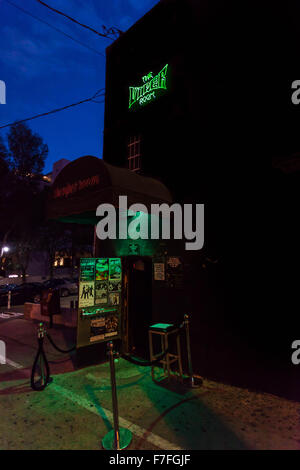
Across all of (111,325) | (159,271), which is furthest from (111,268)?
(111,325)

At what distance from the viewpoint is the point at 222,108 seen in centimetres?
579

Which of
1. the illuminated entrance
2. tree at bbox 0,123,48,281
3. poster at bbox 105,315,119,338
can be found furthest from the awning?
tree at bbox 0,123,48,281

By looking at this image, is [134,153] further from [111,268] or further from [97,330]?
[97,330]

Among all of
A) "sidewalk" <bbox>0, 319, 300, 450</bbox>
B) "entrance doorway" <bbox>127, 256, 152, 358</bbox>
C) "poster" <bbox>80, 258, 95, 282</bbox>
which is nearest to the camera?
"sidewalk" <bbox>0, 319, 300, 450</bbox>

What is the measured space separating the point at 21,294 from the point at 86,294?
39.4ft

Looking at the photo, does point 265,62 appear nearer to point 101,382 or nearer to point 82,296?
point 82,296

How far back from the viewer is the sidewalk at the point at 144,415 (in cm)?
353

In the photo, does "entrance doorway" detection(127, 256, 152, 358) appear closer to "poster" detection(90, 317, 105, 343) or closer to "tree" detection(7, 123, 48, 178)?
"poster" detection(90, 317, 105, 343)

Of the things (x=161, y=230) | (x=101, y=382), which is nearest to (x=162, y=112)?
(x=161, y=230)

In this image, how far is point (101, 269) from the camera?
6.54m

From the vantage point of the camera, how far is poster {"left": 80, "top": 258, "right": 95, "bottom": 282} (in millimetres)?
6207

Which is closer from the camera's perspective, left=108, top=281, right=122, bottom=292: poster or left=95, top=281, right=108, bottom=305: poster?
left=95, top=281, right=108, bottom=305: poster

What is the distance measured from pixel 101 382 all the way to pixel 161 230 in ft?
11.5

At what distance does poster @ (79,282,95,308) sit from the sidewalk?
1.50 m
